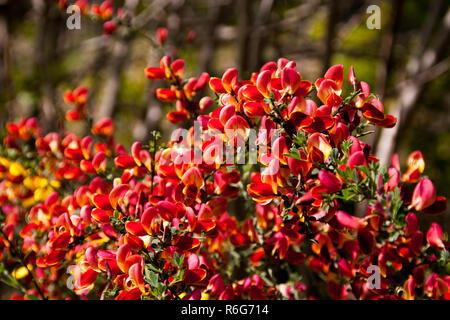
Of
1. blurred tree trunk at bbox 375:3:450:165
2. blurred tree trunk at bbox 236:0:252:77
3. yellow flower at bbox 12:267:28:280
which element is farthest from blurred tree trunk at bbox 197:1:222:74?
yellow flower at bbox 12:267:28:280

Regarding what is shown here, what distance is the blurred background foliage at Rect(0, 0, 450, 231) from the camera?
186cm

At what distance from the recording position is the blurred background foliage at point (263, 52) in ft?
6.10

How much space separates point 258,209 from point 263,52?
6.78ft

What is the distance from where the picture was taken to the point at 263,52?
9.02ft

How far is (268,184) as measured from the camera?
682 mm

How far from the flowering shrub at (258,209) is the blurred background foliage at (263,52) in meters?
0.55

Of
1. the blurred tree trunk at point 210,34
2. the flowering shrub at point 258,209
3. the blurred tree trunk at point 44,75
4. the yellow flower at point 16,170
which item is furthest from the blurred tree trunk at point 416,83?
the blurred tree trunk at point 44,75

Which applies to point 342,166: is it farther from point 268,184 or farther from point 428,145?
point 428,145

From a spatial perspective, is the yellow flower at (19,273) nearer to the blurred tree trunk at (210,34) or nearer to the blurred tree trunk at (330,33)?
the blurred tree trunk at (330,33)

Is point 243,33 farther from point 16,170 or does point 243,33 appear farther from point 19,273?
point 19,273

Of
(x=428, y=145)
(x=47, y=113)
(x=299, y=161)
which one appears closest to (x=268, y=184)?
(x=299, y=161)

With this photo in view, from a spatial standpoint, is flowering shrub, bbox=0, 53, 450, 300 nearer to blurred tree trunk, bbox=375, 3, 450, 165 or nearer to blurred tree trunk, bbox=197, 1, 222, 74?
blurred tree trunk, bbox=375, 3, 450, 165

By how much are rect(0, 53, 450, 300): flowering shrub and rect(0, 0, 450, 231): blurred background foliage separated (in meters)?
0.55
